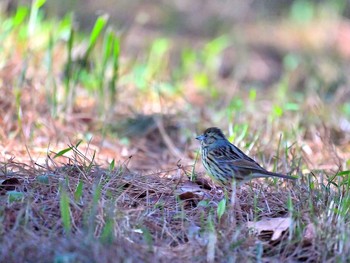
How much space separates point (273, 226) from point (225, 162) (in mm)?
1135

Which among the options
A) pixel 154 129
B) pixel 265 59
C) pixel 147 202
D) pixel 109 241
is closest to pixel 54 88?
pixel 154 129

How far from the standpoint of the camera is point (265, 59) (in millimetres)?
10570

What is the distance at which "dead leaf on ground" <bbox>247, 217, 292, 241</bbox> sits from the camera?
3902 millimetres

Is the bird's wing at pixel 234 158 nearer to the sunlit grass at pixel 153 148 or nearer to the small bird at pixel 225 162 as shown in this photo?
the small bird at pixel 225 162

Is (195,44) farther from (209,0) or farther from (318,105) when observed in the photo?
(318,105)

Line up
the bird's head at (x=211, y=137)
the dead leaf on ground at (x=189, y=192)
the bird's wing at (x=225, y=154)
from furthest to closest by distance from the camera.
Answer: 1. the bird's head at (x=211, y=137)
2. the bird's wing at (x=225, y=154)
3. the dead leaf on ground at (x=189, y=192)

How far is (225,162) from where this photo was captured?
16.6 feet

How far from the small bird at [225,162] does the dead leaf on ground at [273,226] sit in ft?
2.07

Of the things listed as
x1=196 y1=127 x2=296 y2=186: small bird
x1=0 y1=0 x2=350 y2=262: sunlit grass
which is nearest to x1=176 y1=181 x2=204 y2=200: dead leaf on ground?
x1=0 y1=0 x2=350 y2=262: sunlit grass

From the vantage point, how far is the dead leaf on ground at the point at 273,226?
12.8ft

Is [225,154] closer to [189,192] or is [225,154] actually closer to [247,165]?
[247,165]

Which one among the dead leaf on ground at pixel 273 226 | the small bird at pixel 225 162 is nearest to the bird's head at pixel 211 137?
the small bird at pixel 225 162

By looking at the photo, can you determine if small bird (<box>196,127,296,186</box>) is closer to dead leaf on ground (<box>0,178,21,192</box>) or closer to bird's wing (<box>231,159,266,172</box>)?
bird's wing (<box>231,159,266,172</box>)

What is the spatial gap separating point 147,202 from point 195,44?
21.3 ft
